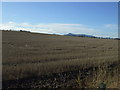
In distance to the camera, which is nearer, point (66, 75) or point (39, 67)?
point (66, 75)

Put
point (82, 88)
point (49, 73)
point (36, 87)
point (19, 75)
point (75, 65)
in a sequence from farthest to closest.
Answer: point (75, 65)
point (49, 73)
point (19, 75)
point (36, 87)
point (82, 88)

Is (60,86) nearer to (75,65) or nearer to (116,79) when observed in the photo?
(116,79)

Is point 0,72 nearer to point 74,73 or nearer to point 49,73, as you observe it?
point 49,73

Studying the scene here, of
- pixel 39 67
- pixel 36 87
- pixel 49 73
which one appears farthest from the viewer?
pixel 39 67

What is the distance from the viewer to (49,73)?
955 cm

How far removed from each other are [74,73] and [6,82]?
333cm

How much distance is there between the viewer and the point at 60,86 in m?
7.86

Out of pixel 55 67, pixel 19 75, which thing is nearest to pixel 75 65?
pixel 55 67

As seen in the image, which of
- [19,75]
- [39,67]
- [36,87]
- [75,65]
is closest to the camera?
→ [36,87]

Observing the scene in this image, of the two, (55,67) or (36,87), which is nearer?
(36,87)

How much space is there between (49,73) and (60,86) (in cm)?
177

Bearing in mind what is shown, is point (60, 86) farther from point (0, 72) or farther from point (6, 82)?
point (0, 72)

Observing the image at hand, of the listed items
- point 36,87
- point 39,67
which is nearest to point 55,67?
point 39,67

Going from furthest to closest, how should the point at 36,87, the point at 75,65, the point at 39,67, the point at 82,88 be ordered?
the point at 75,65, the point at 39,67, the point at 36,87, the point at 82,88
